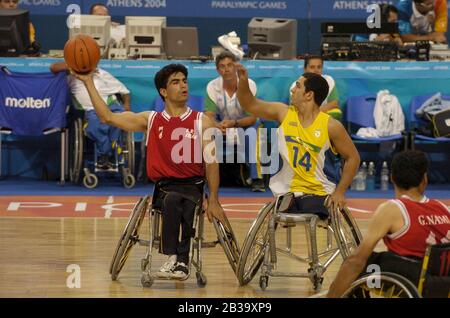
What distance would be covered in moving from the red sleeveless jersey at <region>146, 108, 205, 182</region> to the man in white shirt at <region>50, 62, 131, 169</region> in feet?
15.0

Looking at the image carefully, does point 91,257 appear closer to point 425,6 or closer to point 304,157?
Result: point 304,157

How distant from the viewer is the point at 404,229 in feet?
18.2

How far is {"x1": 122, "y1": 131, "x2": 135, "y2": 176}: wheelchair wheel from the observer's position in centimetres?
1242

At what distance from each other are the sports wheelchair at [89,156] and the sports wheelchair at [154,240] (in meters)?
4.70

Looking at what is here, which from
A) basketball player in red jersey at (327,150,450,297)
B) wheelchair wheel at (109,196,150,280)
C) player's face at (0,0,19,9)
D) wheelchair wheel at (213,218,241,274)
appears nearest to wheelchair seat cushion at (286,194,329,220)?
wheelchair wheel at (213,218,241,274)

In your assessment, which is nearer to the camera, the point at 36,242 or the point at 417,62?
the point at 36,242

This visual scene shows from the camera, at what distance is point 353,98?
1285cm

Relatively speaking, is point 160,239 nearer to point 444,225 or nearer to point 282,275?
point 282,275

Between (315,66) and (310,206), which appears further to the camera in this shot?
(315,66)

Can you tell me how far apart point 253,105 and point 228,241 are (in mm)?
922

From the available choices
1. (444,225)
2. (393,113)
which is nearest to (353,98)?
(393,113)

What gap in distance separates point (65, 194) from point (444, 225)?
7127 mm

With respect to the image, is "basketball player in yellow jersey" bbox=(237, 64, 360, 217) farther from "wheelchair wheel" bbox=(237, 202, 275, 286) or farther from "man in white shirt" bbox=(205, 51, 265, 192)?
"man in white shirt" bbox=(205, 51, 265, 192)

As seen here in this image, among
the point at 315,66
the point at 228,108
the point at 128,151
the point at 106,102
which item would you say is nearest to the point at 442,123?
the point at 315,66
